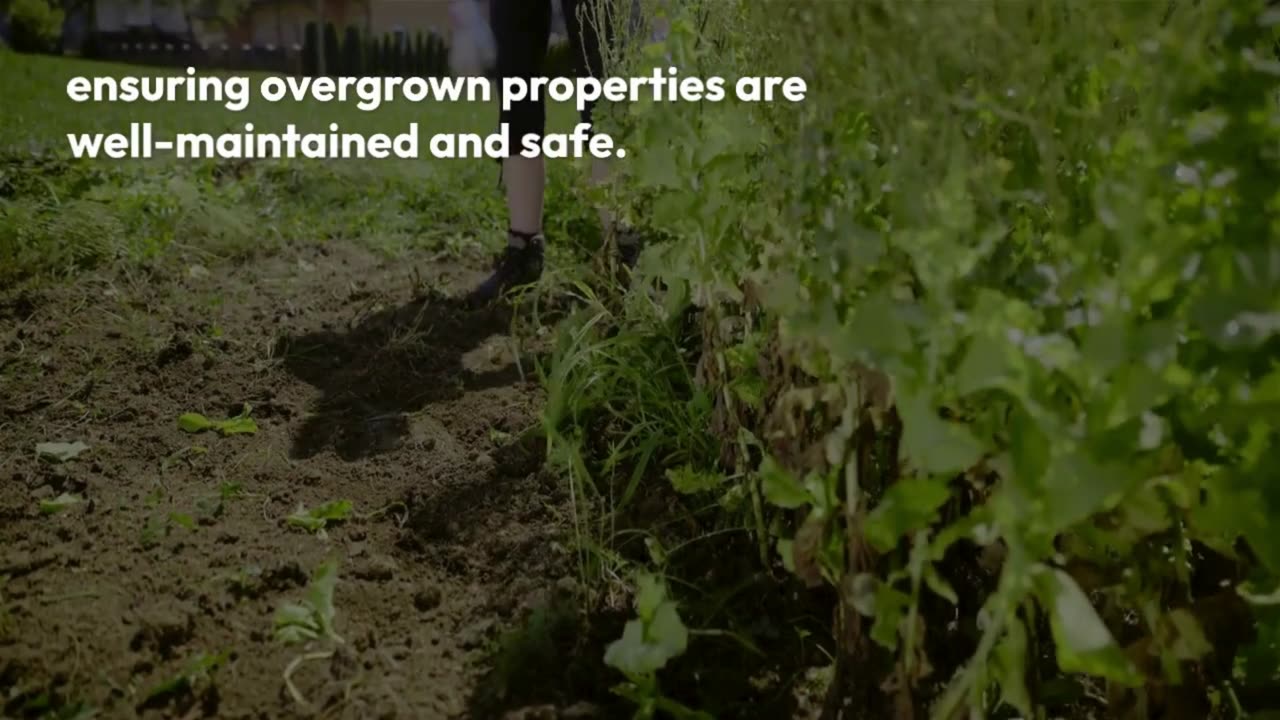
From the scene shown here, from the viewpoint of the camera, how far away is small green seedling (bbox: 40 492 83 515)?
6.20 feet

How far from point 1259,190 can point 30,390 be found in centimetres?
262

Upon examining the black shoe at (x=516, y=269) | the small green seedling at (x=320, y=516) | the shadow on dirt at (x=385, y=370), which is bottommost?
the small green seedling at (x=320, y=516)

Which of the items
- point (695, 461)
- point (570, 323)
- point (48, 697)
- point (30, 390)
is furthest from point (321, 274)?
point (48, 697)

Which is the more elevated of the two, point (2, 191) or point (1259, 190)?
point (2, 191)

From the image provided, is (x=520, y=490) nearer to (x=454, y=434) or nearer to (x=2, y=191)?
(x=454, y=434)

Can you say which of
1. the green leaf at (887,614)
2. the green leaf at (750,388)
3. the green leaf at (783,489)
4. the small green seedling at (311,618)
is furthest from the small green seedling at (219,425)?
the green leaf at (887,614)

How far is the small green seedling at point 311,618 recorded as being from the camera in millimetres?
1515

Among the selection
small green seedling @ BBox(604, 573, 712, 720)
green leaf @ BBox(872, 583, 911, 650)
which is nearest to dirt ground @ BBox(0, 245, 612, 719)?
small green seedling @ BBox(604, 573, 712, 720)

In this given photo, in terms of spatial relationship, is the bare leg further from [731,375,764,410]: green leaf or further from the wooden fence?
the wooden fence

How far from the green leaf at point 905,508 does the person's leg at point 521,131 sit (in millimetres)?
2009

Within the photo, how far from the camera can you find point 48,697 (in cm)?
138

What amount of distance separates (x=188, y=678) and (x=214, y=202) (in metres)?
3.03

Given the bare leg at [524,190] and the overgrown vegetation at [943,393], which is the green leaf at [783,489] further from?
the bare leg at [524,190]

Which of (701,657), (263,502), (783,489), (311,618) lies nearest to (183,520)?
(263,502)
